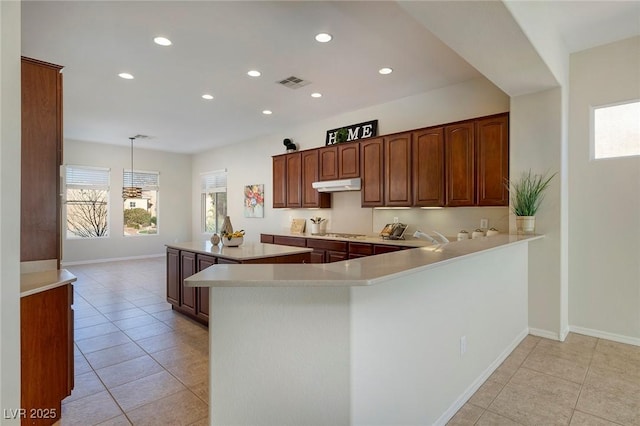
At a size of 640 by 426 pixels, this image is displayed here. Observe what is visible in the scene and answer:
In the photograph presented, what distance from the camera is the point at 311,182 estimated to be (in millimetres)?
5926

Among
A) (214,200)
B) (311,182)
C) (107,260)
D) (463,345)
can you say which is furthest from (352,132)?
(107,260)

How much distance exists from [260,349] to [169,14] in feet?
9.25

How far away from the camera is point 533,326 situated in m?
3.47

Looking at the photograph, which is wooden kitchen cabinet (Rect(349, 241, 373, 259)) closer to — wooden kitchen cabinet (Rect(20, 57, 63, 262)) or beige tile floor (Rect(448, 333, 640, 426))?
beige tile floor (Rect(448, 333, 640, 426))

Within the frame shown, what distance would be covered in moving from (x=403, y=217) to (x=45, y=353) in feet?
14.0

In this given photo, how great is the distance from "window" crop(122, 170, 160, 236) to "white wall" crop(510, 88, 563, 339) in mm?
8873

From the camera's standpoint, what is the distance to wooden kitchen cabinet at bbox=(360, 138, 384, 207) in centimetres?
487

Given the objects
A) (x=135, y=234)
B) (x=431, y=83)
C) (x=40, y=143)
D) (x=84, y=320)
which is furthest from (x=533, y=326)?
(x=135, y=234)

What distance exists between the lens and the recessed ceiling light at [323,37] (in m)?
3.12

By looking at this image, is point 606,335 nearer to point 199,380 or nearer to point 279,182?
point 199,380

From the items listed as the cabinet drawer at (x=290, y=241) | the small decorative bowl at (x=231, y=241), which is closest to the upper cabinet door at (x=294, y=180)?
the cabinet drawer at (x=290, y=241)

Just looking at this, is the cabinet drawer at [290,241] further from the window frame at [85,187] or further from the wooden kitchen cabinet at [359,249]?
the window frame at [85,187]

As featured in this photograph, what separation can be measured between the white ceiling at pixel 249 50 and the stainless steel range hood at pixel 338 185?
1220 millimetres

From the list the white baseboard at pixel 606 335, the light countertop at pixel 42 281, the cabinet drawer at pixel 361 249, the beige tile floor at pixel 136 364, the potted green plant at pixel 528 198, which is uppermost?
the potted green plant at pixel 528 198
